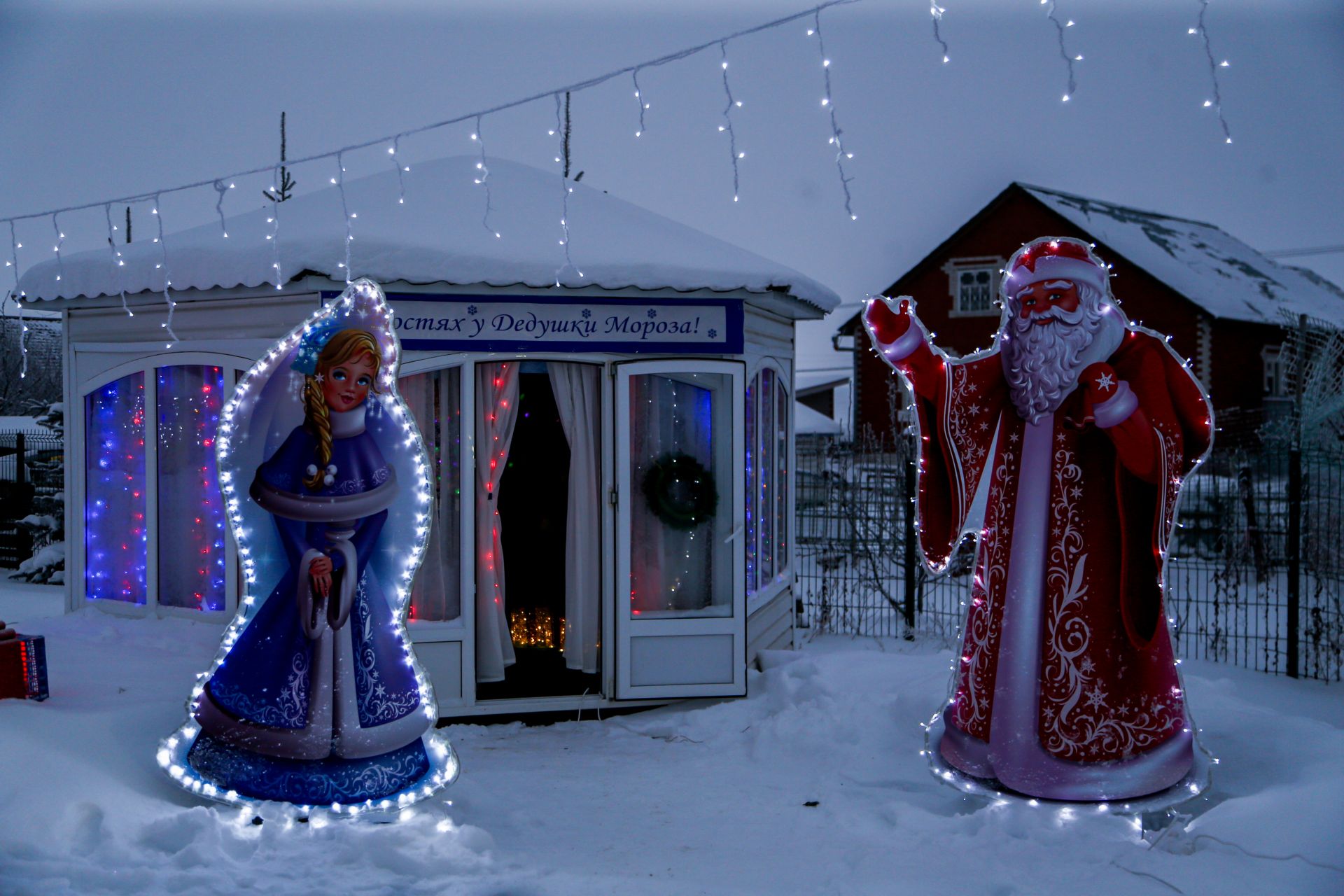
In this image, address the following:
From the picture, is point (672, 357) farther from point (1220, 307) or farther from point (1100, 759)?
point (1220, 307)

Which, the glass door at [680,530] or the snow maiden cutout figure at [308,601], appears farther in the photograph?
the glass door at [680,530]

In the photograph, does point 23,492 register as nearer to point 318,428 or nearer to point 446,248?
point 446,248

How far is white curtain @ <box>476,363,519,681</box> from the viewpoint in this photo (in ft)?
21.6

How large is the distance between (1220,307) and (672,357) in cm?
1487

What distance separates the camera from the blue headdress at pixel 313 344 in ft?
13.7

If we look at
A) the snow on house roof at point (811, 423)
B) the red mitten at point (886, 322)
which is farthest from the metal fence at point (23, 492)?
the snow on house roof at point (811, 423)

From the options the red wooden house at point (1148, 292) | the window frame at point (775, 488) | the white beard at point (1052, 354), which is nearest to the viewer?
the white beard at point (1052, 354)

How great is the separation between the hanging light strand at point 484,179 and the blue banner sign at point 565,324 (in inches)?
23.9

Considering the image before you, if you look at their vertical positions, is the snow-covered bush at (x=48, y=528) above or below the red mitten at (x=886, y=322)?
below

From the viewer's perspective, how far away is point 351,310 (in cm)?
425

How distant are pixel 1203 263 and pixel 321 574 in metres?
20.6

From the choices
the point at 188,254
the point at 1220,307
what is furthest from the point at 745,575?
the point at 1220,307

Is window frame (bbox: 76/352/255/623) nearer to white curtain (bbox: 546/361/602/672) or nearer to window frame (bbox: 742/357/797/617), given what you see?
white curtain (bbox: 546/361/602/672)

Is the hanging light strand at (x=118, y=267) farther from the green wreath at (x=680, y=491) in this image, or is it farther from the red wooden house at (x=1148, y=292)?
the red wooden house at (x=1148, y=292)
